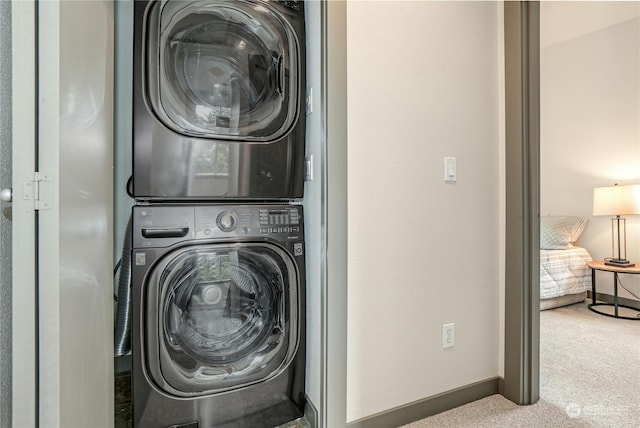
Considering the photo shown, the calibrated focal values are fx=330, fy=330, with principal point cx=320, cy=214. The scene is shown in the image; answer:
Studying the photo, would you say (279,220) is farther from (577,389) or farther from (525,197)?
(577,389)

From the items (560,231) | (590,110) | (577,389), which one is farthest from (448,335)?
(590,110)

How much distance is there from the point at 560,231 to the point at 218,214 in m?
4.11

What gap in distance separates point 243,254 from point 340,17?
1.02 meters

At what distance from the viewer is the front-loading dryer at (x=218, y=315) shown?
3.90 ft

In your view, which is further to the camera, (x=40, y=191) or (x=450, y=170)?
(x=450, y=170)

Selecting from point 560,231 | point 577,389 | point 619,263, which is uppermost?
point 560,231

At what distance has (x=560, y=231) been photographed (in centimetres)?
385

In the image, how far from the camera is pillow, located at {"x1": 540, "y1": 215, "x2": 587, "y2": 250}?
12.4 feet

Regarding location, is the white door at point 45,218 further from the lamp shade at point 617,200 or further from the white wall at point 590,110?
the lamp shade at point 617,200

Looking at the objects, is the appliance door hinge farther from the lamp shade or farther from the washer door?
the lamp shade

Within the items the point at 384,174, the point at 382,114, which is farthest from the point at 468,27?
the point at 384,174

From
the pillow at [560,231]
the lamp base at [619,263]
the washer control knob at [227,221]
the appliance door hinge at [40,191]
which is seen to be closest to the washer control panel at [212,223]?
the washer control knob at [227,221]

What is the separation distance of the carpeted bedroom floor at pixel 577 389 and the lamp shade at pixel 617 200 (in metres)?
1.17

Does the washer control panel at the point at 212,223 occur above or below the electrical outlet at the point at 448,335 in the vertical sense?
above
